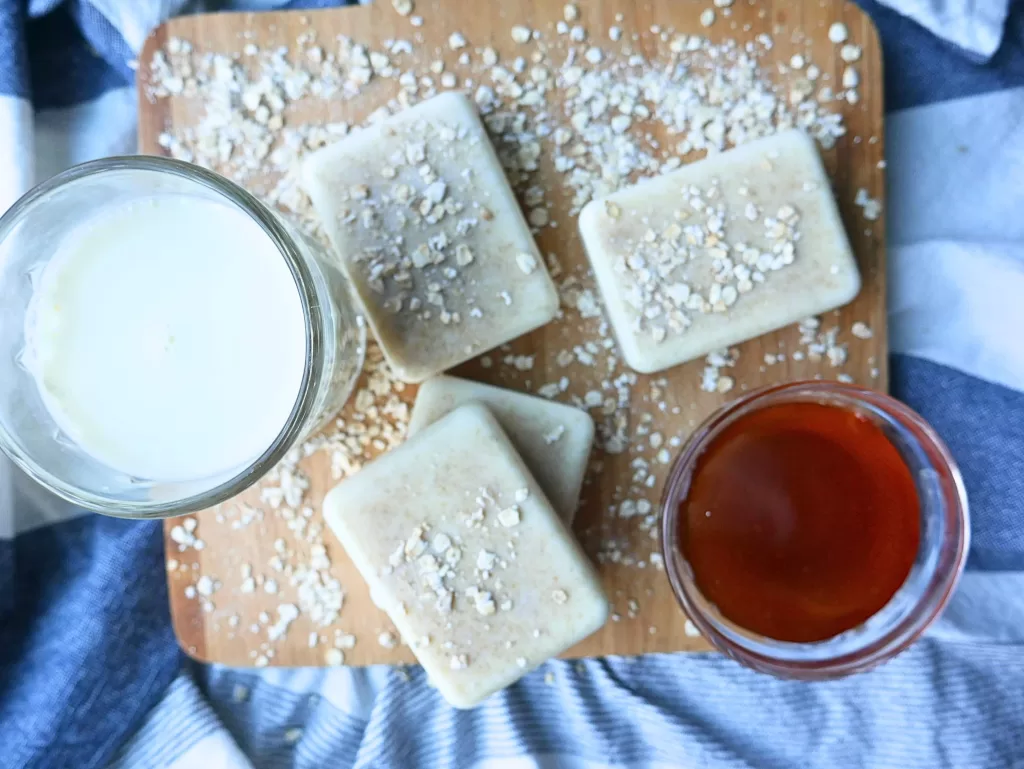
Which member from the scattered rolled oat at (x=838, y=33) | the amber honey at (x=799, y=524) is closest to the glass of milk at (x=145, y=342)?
the amber honey at (x=799, y=524)

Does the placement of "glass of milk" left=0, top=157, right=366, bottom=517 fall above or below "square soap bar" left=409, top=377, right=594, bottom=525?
above

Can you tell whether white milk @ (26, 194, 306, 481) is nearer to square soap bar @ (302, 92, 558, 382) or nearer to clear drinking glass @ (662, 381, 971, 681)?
square soap bar @ (302, 92, 558, 382)

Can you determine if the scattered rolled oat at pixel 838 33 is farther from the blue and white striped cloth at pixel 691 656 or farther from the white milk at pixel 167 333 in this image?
the white milk at pixel 167 333

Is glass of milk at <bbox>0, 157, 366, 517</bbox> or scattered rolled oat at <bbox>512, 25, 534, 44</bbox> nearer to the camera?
glass of milk at <bbox>0, 157, 366, 517</bbox>

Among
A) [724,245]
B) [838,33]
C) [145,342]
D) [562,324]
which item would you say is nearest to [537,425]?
[562,324]

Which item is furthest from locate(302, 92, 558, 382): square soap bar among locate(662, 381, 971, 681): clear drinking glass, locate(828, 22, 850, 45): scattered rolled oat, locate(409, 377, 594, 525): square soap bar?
locate(828, 22, 850, 45): scattered rolled oat

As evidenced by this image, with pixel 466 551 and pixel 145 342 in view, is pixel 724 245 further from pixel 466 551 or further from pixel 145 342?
pixel 145 342

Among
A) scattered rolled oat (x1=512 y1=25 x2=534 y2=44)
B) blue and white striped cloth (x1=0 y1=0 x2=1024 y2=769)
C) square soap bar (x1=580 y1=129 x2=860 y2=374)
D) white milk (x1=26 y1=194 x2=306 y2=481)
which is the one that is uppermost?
scattered rolled oat (x1=512 y1=25 x2=534 y2=44)
